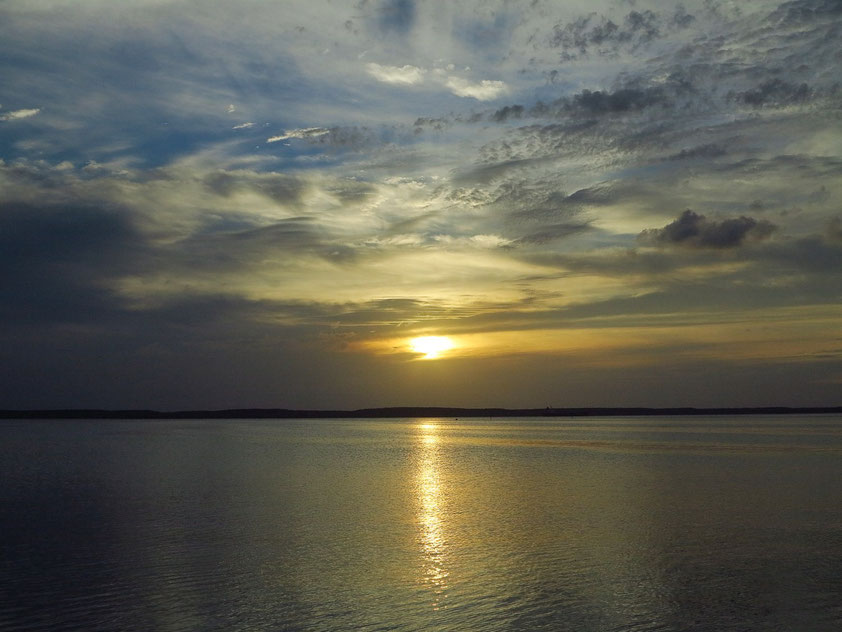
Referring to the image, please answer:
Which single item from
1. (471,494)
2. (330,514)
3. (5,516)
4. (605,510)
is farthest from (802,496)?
(5,516)

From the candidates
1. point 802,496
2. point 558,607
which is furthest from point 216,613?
point 802,496

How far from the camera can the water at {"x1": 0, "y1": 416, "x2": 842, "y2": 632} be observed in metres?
16.4

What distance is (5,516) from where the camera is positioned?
98.6 ft

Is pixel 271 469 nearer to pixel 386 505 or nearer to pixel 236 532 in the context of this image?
pixel 386 505

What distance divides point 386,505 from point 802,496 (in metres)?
21.1

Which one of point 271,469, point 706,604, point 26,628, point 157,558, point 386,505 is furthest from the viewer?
point 271,469

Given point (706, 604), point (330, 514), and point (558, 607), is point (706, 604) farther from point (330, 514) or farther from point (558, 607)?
point (330, 514)

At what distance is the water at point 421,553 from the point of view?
16.4 m

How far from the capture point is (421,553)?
912 inches

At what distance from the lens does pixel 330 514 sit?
31.3m

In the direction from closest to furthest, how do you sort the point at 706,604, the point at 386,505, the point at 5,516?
the point at 706,604, the point at 5,516, the point at 386,505

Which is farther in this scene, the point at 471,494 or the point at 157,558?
the point at 471,494

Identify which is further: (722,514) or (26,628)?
(722,514)

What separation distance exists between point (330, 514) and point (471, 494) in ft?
34.9
